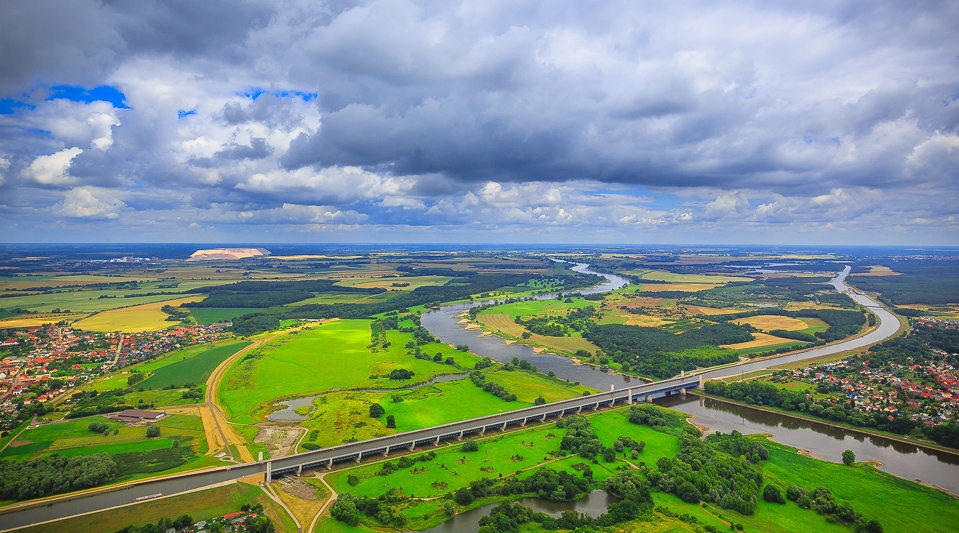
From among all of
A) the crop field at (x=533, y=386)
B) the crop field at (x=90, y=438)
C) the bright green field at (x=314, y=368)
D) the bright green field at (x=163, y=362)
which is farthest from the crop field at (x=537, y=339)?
the crop field at (x=90, y=438)

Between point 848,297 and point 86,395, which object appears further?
point 848,297

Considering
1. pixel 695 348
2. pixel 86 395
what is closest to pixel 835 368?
pixel 695 348

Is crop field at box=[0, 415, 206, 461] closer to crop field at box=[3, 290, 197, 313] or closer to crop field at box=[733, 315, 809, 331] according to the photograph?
crop field at box=[3, 290, 197, 313]

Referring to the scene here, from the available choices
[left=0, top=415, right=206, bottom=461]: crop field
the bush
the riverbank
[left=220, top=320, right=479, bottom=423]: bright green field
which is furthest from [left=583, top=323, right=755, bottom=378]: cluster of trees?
[left=0, top=415, right=206, bottom=461]: crop field

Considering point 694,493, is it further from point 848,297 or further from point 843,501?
point 848,297

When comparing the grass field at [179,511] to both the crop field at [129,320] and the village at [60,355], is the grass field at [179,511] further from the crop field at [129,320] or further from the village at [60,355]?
the crop field at [129,320]

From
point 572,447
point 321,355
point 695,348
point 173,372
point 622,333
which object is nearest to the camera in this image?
point 572,447

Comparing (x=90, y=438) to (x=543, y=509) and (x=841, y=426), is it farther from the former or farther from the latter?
(x=841, y=426)

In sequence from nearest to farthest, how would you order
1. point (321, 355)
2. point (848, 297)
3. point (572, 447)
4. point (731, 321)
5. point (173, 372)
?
point (572, 447), point (173, 372), point (321, 355), point (731, 321), point (848, 297)
